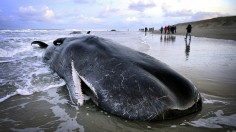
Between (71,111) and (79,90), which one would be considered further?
(79,90)

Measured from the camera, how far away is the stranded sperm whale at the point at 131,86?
293 cm

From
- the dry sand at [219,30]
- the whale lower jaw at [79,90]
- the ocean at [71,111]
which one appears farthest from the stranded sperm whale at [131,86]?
the dry sand at [219,30]

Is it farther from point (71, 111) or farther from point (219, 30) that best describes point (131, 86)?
point (219, 30)

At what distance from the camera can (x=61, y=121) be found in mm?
3109

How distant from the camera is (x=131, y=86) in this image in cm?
308

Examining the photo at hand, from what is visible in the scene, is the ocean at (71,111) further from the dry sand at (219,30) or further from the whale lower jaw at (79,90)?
the dry sand at (219,30)

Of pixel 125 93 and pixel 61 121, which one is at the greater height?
pixel 125 93

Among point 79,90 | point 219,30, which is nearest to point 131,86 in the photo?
point 79,90

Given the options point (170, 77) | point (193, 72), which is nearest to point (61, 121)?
point (170, 77)

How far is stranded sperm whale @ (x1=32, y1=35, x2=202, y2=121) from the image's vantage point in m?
2.93

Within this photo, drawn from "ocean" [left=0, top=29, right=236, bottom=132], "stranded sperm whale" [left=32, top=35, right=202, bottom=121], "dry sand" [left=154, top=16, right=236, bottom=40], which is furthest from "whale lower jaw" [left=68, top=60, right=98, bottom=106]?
"dry sand" [left=154, top=16, right=236, bottom=40]

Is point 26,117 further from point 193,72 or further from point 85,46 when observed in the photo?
point 193,72

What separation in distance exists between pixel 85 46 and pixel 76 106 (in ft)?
4.33

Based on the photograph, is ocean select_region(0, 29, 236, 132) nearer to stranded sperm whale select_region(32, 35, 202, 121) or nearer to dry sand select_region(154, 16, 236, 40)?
stranded sperm whale select_region(32, 35, 202, 121)
